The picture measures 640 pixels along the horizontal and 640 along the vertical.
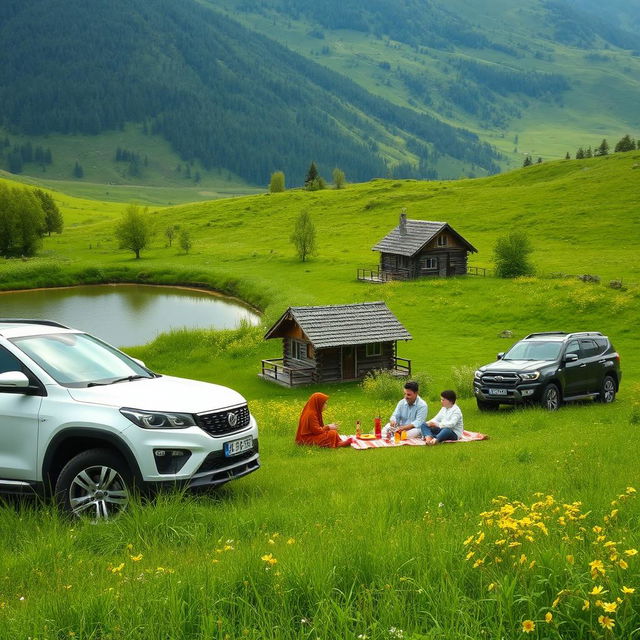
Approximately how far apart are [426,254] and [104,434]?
7059cm

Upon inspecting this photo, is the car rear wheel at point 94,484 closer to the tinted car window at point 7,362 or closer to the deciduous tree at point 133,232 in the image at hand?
the tinted car window at point 7,362

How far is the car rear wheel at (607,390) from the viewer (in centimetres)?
2441

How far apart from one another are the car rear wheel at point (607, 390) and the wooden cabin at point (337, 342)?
56.8 feet

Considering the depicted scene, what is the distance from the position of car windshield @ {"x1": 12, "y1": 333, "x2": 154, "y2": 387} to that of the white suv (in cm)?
3

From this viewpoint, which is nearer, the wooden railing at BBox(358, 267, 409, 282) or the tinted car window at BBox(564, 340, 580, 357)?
the tinted car window at BBox(564, 340, 580, 357)

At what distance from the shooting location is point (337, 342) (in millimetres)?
40875

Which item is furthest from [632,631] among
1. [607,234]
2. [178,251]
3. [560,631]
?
[178,251]

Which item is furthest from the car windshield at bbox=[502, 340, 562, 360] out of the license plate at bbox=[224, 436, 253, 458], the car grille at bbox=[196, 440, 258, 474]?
the car grille at bbox=[196, 440, 258, 474]

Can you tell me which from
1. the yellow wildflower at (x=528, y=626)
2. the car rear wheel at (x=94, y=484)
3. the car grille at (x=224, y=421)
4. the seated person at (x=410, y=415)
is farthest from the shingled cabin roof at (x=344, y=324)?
the yellow wildflower at (x=528, y=626)

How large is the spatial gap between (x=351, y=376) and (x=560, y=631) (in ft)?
127

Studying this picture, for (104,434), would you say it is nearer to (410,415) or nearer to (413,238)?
(410,415)

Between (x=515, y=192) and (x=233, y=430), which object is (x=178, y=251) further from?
(x=233, y=430)

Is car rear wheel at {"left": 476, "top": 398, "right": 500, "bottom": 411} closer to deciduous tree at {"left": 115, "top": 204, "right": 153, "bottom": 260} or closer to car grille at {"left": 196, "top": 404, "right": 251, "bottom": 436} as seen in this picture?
car grille at {"left": 196, "top": 404, "right": 251, "bottom": 436}

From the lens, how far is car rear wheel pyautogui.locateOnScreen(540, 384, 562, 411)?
73.0 ft
